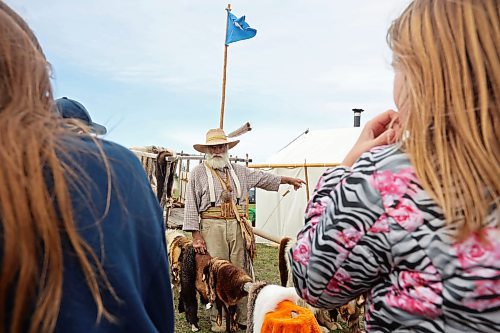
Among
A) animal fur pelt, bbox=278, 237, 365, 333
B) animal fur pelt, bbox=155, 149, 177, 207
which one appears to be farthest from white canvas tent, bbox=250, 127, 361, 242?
animal fur pelt, bbox=278, 237, 365, 333

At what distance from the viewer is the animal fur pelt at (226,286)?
4.25 m

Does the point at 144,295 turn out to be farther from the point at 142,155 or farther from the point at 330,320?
the point at 142,155

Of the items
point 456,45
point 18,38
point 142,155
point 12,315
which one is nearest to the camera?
point 12,315

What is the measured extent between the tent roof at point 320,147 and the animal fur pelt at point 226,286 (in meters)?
6.31

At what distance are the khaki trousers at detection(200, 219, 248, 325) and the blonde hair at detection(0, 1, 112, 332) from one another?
4.27 m

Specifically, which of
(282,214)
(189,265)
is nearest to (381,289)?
(189,265)

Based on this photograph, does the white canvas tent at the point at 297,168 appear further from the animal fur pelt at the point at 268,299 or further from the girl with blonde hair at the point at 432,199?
the girl with blonde hair at the point at 432,199

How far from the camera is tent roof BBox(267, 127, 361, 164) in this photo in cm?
1105

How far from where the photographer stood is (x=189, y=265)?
5.05 m

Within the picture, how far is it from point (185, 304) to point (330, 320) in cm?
153

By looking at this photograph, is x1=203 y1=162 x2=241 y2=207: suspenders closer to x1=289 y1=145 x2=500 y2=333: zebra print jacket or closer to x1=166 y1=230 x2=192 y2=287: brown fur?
x1=166 y1=230 x2=192 y2=287: brown fur

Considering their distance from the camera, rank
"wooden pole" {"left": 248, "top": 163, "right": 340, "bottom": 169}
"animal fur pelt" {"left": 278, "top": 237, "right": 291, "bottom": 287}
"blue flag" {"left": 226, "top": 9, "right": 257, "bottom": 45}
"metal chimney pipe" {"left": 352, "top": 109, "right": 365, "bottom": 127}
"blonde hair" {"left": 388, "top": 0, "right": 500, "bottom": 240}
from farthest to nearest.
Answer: "metal chimney pipe" {"left": 352, "top": 109, "right": 365, "bottom": 127} < "wooden pole" {"left": 248, "top": 163, "right": 340, "bottom": 169} < "blue flag" {"left": 226, "top": 9, "right": 257, "bottom": 45} < "animal fur pelt" {"left": 278, "top": 237, "right": 291, "bottom": 287} < "blonde hair" {"left": 388, "top": 0, "right": 500, "bottom": 240}

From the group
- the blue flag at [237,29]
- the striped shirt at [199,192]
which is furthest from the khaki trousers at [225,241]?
the blue flag at [237,29]

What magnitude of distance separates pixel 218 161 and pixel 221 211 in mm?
519
